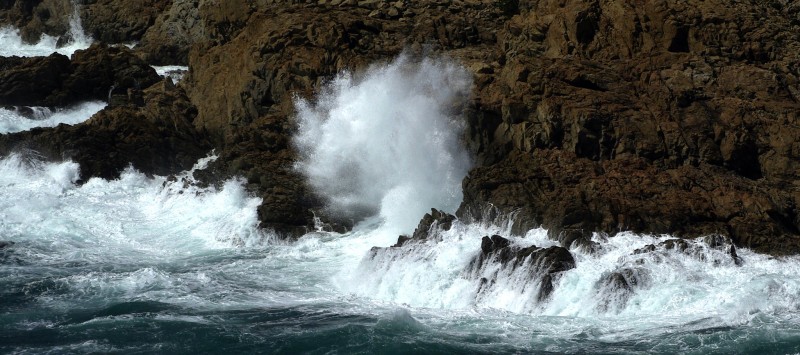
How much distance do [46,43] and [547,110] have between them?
32.9 metres

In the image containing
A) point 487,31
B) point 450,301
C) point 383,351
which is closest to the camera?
point 383,351

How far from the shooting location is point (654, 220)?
2419 cm

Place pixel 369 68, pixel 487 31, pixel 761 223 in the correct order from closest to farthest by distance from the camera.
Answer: pixel 761 223 < pixel 369 68 < pixel 487 31

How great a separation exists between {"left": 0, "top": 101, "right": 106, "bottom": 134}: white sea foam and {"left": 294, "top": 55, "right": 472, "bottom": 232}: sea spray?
11.4m

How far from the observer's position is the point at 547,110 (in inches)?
1057

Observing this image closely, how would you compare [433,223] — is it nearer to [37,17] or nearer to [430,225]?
[430,225]

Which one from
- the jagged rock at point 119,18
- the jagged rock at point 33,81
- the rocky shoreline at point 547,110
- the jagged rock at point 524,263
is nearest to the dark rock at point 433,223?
the rocky shoreline at point 547,110

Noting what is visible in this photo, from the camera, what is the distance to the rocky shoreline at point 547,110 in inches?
981

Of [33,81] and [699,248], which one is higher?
[33,81]

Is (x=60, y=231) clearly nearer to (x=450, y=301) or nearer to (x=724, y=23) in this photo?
(x=450, y=301)

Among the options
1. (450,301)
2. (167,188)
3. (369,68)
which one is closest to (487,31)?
A: (369,68)

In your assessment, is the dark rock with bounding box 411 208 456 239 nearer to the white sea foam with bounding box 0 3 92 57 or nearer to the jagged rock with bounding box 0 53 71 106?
the jagged rock with bounding box 0 53 71 106

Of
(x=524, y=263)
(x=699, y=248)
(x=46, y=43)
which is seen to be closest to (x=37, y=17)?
(x=46, y=43)

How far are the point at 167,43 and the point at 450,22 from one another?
15885 mm
